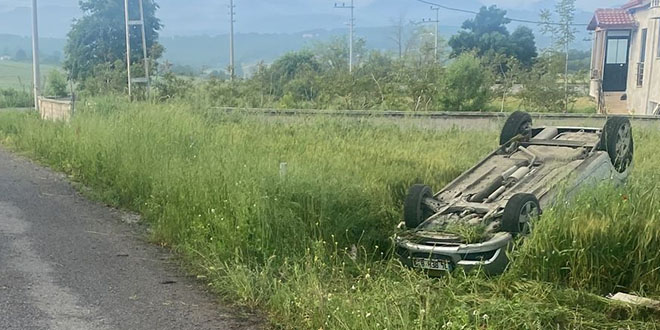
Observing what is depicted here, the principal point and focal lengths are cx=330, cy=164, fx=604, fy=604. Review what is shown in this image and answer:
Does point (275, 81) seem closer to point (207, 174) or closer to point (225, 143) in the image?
point (225, 143)

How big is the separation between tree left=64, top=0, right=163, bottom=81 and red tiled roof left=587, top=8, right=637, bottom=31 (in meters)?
20.9

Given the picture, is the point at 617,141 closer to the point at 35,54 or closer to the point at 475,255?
the point at 475,255

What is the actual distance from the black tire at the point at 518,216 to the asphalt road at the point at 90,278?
7.27 feet

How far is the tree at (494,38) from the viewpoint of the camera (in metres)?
39.3

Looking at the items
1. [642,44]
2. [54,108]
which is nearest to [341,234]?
[54,108]

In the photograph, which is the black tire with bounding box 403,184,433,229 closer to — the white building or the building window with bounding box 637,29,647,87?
the white building

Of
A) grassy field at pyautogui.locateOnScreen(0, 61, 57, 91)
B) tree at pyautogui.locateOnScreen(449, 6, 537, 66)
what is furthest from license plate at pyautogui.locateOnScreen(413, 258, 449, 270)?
tree at pyautogui.locateOnScreen(449, 6, 537, 66)

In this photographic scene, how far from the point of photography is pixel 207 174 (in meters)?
6.34

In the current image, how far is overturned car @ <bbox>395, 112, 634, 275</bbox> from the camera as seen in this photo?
488cm

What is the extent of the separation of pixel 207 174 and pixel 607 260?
3.89m

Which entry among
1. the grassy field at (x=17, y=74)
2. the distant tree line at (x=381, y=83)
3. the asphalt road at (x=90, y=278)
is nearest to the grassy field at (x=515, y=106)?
the distant tree line at (x=381, y=83)

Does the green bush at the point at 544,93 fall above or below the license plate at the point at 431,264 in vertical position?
above

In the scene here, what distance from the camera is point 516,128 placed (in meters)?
7.45

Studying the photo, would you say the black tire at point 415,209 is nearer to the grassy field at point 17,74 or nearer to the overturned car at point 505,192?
the overturned car at point 505,192
